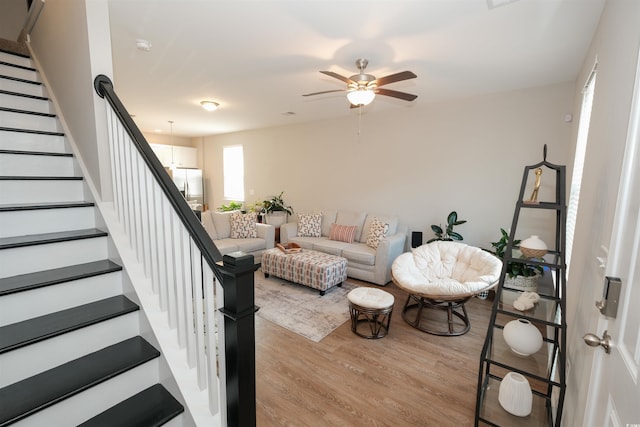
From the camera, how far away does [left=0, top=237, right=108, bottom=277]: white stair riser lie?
1.46 m

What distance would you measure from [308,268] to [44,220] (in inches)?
107

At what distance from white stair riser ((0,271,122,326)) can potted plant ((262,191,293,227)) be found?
446 cm

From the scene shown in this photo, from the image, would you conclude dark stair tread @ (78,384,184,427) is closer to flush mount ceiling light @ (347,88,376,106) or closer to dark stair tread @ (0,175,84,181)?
dark stair tread @ (0,175,84,181)

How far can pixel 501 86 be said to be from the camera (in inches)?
143

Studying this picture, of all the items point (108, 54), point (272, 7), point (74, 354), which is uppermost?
point (272, 7)

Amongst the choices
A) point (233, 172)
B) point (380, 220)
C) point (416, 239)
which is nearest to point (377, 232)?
point (380, 220)

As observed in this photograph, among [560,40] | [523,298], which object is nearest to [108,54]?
[523,298]

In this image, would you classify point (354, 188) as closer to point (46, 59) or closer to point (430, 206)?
point (430, 206)

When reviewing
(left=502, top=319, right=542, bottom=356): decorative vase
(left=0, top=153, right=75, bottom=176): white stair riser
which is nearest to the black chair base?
(left=502, top=319, right=542, bottom=356): decorative vase

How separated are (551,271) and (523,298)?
0.59 metres

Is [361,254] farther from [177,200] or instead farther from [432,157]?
[177,200]

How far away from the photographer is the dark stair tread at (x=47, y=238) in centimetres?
147

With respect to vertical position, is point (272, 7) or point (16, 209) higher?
point (272, 7)

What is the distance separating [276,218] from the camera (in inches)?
240
